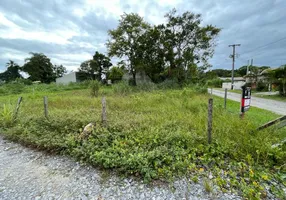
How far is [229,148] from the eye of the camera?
2.48 m

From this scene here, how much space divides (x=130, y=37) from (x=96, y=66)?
51.8 feet

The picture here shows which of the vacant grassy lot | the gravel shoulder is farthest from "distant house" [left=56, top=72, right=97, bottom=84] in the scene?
the gravel shoulder

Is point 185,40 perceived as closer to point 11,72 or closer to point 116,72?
point 116,72

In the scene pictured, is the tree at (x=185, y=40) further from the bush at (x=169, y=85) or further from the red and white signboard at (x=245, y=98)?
the red and white signboard at (x=245, y=98)

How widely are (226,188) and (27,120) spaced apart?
4714mm

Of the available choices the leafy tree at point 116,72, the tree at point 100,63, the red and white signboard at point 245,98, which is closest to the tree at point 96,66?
the tree at point 100,63

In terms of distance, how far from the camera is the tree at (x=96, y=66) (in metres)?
29.9

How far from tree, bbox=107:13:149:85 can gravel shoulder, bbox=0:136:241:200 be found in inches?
587

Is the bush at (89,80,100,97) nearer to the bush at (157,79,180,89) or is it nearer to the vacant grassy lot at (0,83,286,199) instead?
the bush at (157,79,180,89)

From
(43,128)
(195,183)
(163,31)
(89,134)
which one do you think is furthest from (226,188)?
(163,31)

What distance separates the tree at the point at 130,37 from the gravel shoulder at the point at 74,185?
14903mm

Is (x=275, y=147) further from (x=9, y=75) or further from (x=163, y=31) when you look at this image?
(x=9, y=75)

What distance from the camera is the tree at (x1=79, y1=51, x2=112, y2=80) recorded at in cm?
2994

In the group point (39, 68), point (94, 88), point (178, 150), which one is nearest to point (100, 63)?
point (39, 68)
